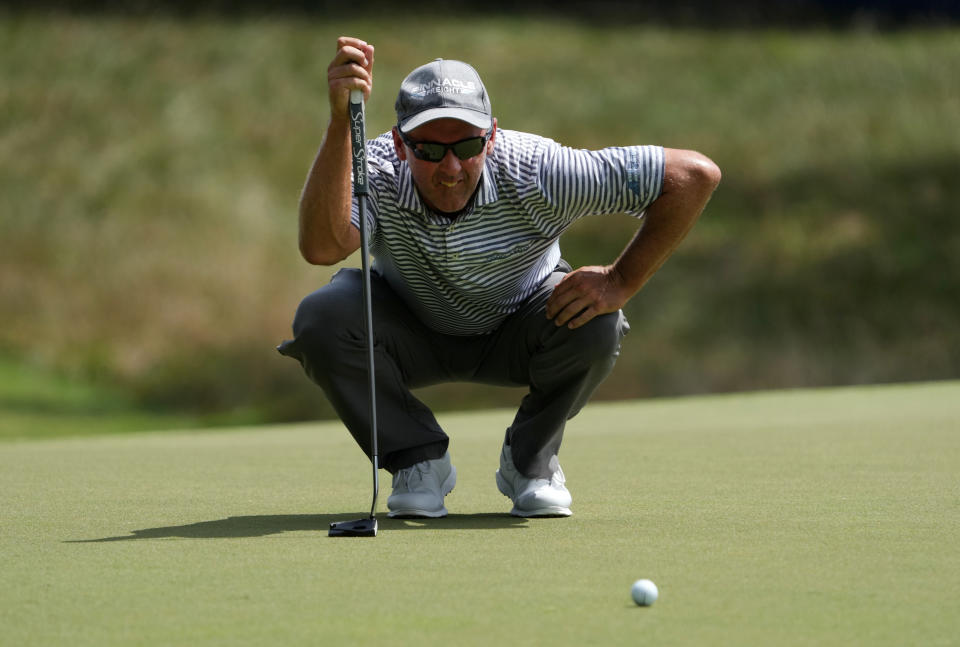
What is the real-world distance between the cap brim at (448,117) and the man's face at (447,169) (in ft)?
0.06

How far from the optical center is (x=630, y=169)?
3.52 metres

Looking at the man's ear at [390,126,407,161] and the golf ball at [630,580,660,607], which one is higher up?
the man's ear at [390,126,407,161]

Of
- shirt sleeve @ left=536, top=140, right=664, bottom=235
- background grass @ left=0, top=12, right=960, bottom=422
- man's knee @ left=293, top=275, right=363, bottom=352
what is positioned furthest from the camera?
background grass @ left=0, top=12, right=960, bottom=422

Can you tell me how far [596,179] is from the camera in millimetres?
3484

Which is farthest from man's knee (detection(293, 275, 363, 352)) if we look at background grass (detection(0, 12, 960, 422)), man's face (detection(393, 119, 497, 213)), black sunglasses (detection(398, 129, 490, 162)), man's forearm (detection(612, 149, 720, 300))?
background grass (detection(0, 12, 960, 422))

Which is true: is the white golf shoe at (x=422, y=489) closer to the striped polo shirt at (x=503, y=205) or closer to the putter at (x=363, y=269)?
the putter at (x=363, y=269)

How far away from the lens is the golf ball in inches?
90.7

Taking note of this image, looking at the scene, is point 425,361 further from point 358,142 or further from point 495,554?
point 495,554

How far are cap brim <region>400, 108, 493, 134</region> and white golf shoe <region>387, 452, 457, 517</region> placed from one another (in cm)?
91

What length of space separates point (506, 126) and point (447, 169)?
12.5m

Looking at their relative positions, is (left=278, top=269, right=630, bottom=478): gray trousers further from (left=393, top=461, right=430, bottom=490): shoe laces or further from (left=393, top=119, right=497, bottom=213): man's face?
(left=393, top=119, right=497, bottom=213): man's face

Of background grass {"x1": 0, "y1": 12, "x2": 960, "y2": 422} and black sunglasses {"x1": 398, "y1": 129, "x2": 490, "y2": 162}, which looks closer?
black sunglasses {"x1": 398, "y1": 129, "x2": 490, "y2": 162}

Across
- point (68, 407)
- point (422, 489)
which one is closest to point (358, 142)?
point (422, 489)

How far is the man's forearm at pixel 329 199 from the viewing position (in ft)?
11.0
